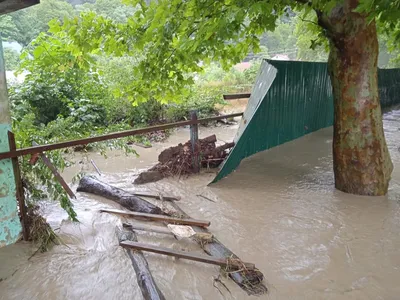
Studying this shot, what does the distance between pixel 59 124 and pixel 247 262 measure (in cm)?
607

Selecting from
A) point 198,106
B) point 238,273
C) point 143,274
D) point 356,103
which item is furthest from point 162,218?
point 198,106

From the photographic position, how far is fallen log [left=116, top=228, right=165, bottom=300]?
242 cm

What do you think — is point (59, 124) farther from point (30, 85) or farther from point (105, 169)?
point (30, 85)

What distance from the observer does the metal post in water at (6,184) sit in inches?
116

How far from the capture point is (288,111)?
287 inches

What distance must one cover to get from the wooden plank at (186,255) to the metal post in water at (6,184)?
3.71 feet

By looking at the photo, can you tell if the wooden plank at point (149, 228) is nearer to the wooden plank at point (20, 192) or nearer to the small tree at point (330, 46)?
the wooden plank at point (20, 192)

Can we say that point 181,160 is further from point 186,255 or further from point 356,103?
point 356,103

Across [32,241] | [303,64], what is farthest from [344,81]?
[32,241]

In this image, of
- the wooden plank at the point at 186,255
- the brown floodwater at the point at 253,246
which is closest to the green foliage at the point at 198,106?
the brown floodwater at the point at 253,246

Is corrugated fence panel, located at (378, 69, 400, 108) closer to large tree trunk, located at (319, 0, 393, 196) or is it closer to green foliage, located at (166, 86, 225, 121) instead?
green foliage, located at (166, 86, 225, 121)

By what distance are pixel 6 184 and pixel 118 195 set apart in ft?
5.64

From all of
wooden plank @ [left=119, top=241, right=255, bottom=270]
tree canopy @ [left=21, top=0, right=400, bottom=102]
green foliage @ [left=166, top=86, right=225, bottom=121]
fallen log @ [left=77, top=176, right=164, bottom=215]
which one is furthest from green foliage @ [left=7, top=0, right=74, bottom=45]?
wooden plank @ [left=119, top=241, right=255, bottom=270]

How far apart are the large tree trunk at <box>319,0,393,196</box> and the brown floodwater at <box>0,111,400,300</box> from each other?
0.34m
